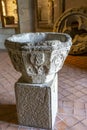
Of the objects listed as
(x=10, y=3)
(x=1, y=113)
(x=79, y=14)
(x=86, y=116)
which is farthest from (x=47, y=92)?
(x=10, y=3)

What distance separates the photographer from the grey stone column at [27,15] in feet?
15.2

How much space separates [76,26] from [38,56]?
322cm

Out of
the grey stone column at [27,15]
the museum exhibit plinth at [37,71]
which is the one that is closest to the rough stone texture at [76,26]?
the grey stone column at [27,15]

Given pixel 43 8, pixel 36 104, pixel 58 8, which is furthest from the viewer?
pixel 43 8

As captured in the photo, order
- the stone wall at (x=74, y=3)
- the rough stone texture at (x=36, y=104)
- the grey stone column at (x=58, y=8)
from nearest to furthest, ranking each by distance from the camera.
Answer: the rough stone texture at (x=36, y=104) < the stone wall at (x=74, y=3) < the grey stone column at (x=58, y=8)

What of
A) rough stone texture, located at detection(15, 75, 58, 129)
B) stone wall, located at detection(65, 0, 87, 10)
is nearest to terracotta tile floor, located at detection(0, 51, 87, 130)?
rough stone texture, located at detection(15, 75, 58, 129)

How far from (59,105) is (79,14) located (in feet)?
8.50

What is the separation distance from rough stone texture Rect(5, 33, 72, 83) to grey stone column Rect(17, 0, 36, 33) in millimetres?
3317

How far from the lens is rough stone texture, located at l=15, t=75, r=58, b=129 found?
162 centimetres

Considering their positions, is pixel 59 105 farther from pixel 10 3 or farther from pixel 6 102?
pixel 10 3

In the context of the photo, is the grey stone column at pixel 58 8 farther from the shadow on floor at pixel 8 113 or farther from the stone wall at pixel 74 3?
the shadow on floor at pixel 8 113

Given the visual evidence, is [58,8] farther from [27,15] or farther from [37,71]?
[37,71]

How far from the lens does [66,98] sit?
7.61 feet

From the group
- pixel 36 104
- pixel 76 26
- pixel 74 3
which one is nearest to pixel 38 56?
pixel 36 104
